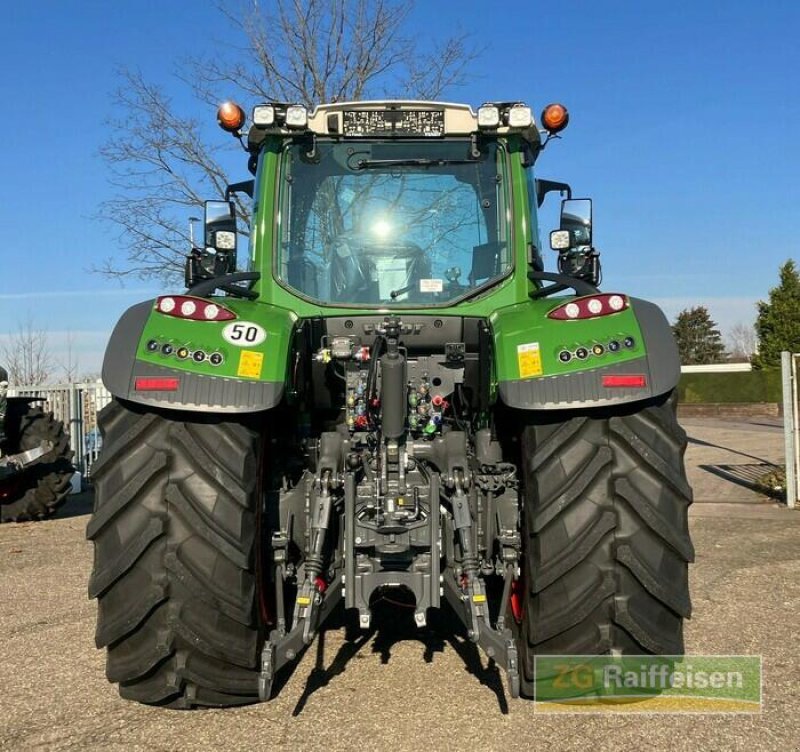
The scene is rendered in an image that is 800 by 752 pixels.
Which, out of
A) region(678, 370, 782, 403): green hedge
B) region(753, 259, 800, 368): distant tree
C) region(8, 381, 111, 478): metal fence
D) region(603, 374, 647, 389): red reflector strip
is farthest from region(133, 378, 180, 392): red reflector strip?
region(753, 259, 800, 368): distant tree

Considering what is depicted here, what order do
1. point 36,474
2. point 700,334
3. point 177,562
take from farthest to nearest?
point 700,334, point 36,474, point 177,562

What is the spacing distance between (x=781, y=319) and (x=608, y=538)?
142 ft

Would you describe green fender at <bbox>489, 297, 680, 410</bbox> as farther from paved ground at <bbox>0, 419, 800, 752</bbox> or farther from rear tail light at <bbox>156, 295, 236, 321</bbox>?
paved ground at <bbox>0, 419, 800, 752</bbox>

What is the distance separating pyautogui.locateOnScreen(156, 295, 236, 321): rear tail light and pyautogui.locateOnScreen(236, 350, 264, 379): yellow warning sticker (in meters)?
0.21

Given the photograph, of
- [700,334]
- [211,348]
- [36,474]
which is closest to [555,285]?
[211,348]

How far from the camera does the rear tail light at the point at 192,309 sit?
365cm

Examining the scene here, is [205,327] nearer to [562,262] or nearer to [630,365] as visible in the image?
[630,365]

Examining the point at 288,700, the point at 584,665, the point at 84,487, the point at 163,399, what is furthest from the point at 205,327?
the point at 84,487

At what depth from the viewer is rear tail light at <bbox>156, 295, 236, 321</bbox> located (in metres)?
3.65

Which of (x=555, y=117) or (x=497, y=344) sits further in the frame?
(x=555, y=117)

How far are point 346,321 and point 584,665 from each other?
1899mm

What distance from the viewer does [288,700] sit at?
3.81m

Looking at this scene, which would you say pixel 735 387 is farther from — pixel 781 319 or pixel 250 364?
pixel 250 364

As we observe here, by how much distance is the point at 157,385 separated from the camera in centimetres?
344
